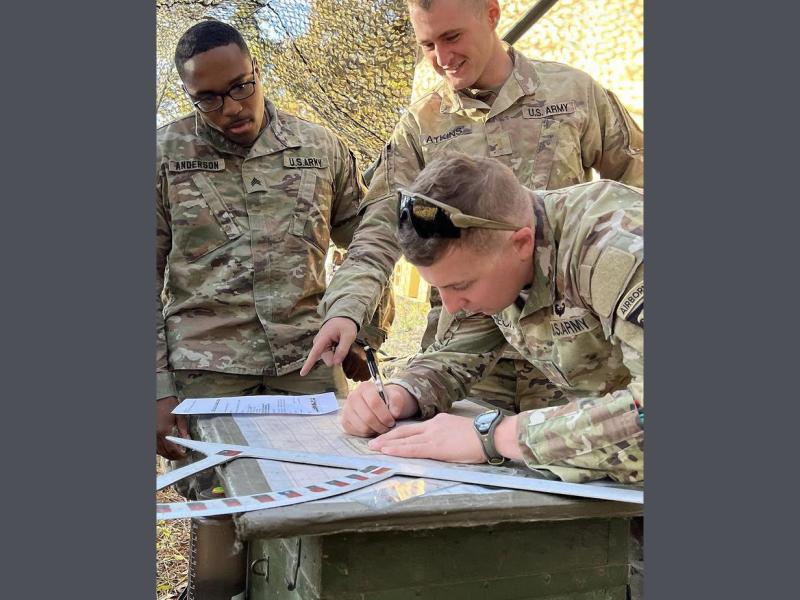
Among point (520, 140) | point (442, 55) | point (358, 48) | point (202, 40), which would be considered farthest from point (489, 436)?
point (358, 48)

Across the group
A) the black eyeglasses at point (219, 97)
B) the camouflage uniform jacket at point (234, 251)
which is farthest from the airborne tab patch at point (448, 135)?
the black eyeglasses at point (219, 97)

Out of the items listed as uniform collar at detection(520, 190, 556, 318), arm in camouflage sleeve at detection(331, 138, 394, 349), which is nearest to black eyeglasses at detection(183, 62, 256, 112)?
arm in camouflage sleeve at detection(331, 138, 394, 349)

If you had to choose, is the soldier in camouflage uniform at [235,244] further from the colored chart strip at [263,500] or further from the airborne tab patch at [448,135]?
the colored chart strip at [263,500]

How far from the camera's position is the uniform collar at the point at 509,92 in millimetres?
2109

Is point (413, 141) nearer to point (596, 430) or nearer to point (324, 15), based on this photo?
point (324, 15)

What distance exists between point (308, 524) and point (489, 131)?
1.44 meters

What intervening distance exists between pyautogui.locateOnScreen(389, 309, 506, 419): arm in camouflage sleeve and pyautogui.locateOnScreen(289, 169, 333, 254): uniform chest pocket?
642mm

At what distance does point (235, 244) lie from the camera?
2254 millimetres

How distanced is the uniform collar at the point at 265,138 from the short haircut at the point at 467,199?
1046 mm

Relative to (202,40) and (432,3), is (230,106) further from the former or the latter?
(432,3)

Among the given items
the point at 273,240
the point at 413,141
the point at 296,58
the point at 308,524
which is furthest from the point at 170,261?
the point at 308,524

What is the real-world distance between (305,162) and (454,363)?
896 millimetres

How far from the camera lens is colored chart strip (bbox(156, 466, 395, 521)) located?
0.97m

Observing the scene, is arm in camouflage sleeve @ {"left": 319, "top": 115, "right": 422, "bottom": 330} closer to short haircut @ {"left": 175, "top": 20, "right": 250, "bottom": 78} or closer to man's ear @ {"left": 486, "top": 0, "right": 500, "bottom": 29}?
man's ear @ {"left": 486, "top": 0, "right": 500, "bottom": 29}
